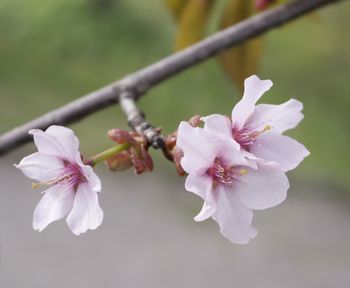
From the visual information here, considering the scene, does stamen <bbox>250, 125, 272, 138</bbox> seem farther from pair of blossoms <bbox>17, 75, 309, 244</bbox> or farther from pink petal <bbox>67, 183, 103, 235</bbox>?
pink petal <bbox>67, 183, 103, 235</bbox>

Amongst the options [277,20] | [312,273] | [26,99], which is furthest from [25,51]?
[277,20]

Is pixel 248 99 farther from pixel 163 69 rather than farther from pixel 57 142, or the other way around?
pixel 163 69

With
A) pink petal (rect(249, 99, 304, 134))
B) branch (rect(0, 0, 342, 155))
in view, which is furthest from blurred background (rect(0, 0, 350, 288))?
pink petal (rect(249, 99, 304, 134))

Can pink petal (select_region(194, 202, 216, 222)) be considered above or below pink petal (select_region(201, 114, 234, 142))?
below

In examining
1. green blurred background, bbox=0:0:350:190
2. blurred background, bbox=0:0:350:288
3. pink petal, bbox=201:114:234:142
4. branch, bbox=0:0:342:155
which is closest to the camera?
pink petal, bbox=201:114:234:142

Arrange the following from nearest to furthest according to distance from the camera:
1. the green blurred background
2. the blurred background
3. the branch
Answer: the branch → the blurred background → the green blurred background

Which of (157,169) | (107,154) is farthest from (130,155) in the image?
(157,169)

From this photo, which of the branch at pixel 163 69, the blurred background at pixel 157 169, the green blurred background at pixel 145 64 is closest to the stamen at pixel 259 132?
the branch at pixel 163 69

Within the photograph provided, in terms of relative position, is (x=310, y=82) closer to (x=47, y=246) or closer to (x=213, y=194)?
(x=47, y=246)
